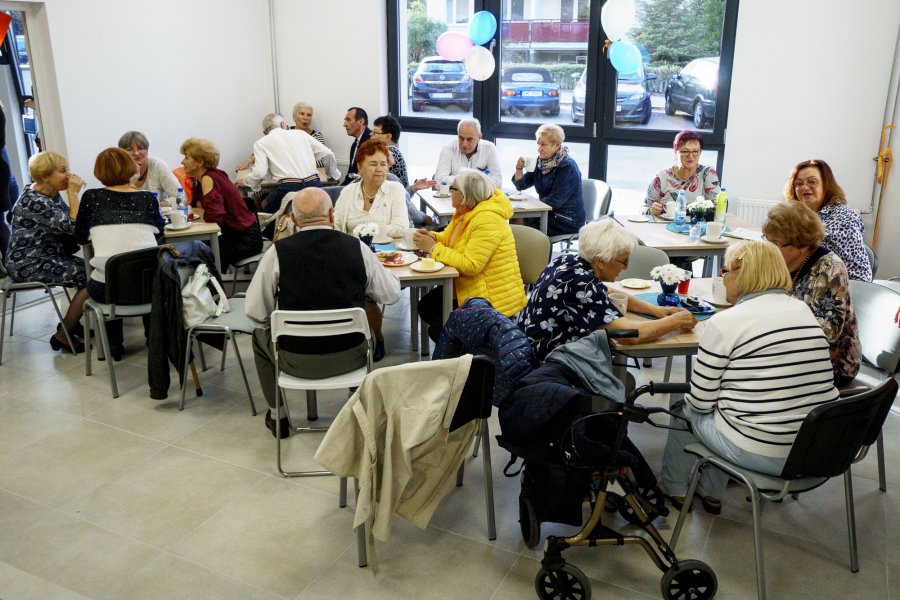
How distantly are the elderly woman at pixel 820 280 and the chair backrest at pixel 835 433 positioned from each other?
68 centimetres

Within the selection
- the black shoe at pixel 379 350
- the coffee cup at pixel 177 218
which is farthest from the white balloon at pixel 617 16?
the coffee cup at pixel 177 218

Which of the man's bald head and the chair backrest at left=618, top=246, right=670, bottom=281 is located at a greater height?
the man's bald head

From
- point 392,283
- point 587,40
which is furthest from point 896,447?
point 587,40

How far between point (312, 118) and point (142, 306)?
4.42m

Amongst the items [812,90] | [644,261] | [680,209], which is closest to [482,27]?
[812,90]

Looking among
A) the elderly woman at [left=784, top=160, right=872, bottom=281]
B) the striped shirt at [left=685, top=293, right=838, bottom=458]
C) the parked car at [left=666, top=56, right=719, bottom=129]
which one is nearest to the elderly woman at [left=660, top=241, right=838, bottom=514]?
the striped shirt at [left=685, top=293, right=838, bottom=458]

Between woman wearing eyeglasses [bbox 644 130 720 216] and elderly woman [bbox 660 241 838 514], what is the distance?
288cm

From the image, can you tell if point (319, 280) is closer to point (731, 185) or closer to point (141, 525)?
point (141, 525)

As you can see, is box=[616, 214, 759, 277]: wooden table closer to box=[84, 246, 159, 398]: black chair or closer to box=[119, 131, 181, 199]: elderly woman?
box=[84, 246, 159, 398]: black chair

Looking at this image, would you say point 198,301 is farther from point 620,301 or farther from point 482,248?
point 620,301

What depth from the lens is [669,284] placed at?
3475 mm

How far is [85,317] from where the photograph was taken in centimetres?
454

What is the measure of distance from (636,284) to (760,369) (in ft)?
4.18

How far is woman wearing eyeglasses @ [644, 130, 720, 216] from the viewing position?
5.47m
